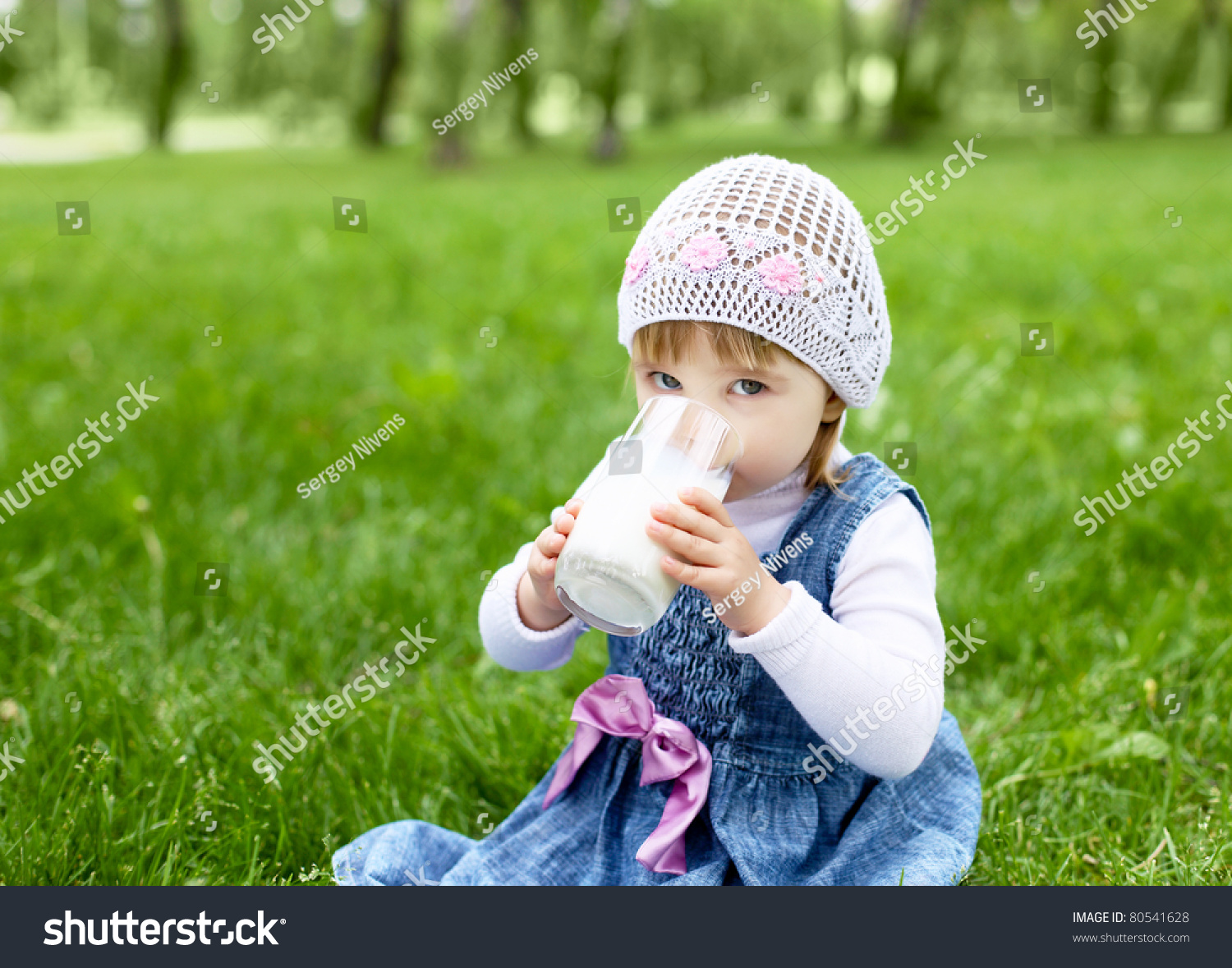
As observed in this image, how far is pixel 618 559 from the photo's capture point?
136cm

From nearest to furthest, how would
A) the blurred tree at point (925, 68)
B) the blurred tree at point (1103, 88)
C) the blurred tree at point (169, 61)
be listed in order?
1. the blurred tree at point (925, 68)
2. the blurred tree at point (169, 61)
3. the blurred tree at point (1103, 88)

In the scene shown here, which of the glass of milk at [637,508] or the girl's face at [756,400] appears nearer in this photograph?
the glass of milk at [637,508]

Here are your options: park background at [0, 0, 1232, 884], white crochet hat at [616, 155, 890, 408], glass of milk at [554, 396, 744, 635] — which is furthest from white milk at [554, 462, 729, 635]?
park background at [0, 0, 1232, 884]

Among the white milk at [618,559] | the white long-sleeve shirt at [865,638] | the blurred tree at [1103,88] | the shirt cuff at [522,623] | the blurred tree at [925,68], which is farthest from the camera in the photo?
the blurred tree at [1103,88]

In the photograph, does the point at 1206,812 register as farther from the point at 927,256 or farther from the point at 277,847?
the point at 927,256

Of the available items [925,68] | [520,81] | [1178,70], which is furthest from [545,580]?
[1178,70]

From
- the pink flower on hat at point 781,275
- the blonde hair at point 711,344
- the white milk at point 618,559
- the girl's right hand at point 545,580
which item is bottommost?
the girl's right hand at point 545,580

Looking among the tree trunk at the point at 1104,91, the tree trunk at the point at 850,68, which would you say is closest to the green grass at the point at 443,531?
the tree trunk at the point at 850,68

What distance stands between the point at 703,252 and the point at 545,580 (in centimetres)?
53

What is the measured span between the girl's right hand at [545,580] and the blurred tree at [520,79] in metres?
14.1

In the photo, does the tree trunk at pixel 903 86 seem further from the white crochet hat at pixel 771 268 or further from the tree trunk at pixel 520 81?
the white crochet hat at pixel 771 268

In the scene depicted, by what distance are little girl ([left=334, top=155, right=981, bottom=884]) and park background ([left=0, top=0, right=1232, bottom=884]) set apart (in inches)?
9.8

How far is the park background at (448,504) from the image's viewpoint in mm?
2006

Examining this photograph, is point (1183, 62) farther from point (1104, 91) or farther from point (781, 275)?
point (781, 275)
